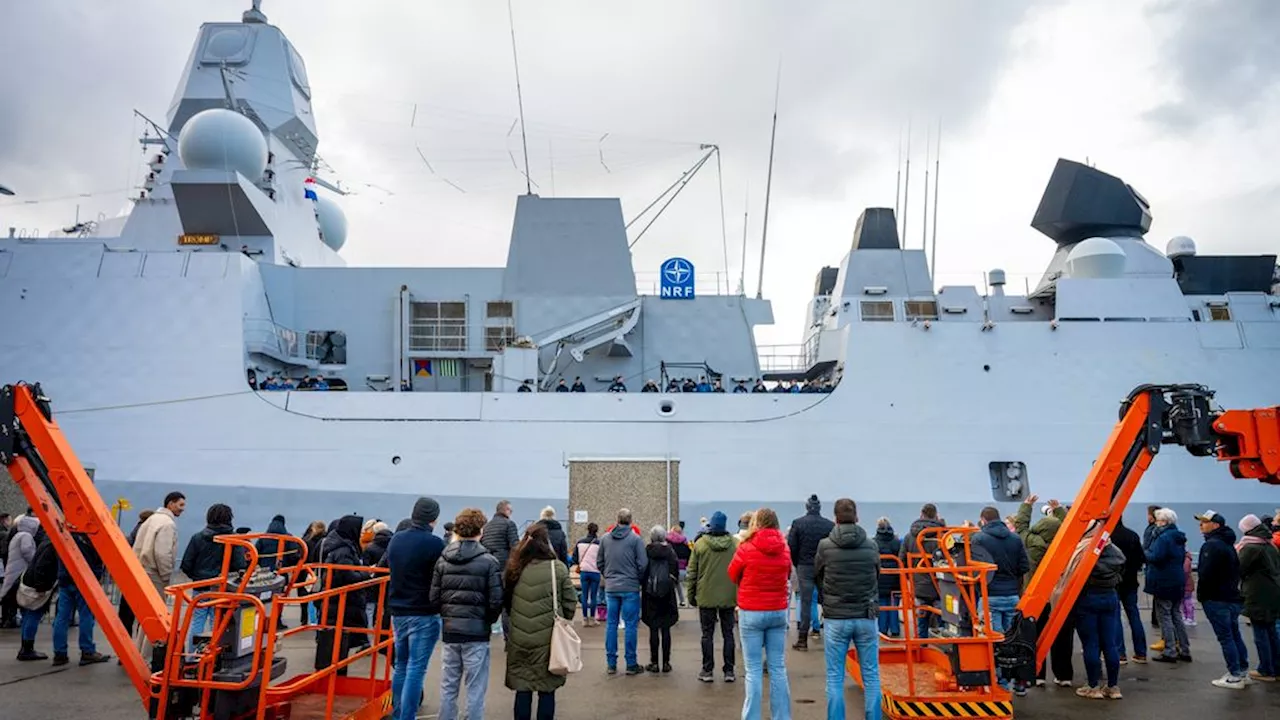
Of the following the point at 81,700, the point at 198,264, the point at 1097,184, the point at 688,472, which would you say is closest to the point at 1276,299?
the point at 1097,184

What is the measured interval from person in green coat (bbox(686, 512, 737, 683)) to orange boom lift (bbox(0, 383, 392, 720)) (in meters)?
2.19

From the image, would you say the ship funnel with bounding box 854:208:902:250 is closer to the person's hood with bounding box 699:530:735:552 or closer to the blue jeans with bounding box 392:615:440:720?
the person's hood with bounding box 699:530:735:552

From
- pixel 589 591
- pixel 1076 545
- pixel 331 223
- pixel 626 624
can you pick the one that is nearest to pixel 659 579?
pixel 626 624

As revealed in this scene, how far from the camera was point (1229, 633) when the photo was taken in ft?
19.7

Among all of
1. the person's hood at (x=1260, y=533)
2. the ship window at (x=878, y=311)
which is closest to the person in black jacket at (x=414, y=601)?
the person's hood at (x=1260, y=533)

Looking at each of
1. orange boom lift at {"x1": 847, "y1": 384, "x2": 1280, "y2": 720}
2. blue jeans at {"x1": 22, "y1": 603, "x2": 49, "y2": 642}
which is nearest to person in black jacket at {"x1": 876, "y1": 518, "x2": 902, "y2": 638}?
orange boom lift at {"x1": 847, "y1": 384, "x2": 1280, "y2": 720}

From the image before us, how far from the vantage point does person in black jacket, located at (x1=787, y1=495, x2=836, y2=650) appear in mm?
6922

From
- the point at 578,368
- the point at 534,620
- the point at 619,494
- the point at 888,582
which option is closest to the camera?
the point at 534,620

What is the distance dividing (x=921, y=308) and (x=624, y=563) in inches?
369

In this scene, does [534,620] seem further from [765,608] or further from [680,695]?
[680,695]

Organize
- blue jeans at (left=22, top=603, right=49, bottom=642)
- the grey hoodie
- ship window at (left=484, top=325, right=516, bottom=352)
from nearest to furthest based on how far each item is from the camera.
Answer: the grey hoodie
blue jeans at (left=22, top=603, right=49, bottom=642)
ship window at (left=484, top=325, right=516, bottom=352)

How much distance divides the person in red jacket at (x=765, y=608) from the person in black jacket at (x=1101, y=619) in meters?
2.51

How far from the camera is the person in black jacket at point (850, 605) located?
4.63m

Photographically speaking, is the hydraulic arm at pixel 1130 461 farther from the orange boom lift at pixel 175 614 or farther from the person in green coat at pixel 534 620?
the orange boom lift at pixel 175 614
